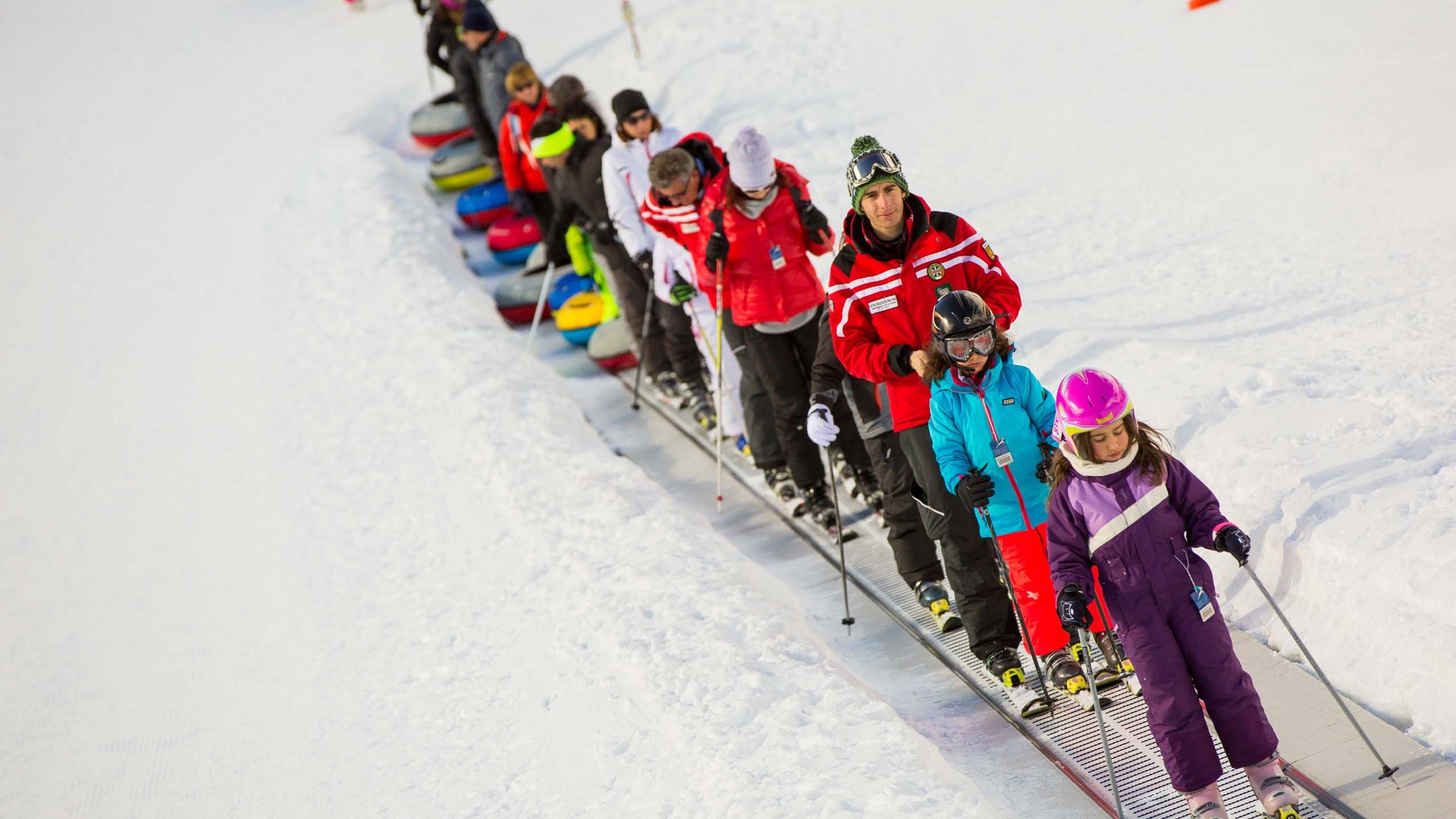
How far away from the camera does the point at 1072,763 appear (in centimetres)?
479

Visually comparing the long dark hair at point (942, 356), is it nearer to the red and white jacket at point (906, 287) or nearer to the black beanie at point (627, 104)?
the red and white jacket at point (906, 287)

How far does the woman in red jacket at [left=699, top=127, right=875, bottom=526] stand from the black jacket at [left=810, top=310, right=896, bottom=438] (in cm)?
62

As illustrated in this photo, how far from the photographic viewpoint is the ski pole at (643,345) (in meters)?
9.53

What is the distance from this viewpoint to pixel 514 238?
1304cm

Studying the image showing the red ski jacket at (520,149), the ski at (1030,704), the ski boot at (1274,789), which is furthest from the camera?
the red ski jacket at (520,149)

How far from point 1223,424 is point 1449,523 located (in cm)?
128

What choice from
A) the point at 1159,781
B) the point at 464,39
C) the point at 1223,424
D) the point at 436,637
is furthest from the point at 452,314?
the point at 1159,781

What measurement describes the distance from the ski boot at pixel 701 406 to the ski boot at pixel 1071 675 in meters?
4.23

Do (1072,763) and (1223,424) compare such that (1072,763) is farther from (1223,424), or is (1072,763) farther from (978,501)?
(1223,424)

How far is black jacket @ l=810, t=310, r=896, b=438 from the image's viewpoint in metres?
5.89

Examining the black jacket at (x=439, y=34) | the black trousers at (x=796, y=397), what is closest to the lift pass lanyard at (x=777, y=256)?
the black trousers at (x=796, y=397)

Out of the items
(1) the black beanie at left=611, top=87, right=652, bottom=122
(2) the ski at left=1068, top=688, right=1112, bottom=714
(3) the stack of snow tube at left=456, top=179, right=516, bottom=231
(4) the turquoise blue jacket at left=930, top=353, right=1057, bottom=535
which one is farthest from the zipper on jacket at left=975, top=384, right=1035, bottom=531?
(3) the stack of snow tube at left=456, top=179, right=516, bottom=231

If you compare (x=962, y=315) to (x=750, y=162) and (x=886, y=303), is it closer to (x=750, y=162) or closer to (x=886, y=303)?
(x=886, y=303)

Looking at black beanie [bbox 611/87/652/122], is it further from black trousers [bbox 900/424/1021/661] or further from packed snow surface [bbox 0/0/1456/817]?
black trousers [bbox 900/424/1021/661]
